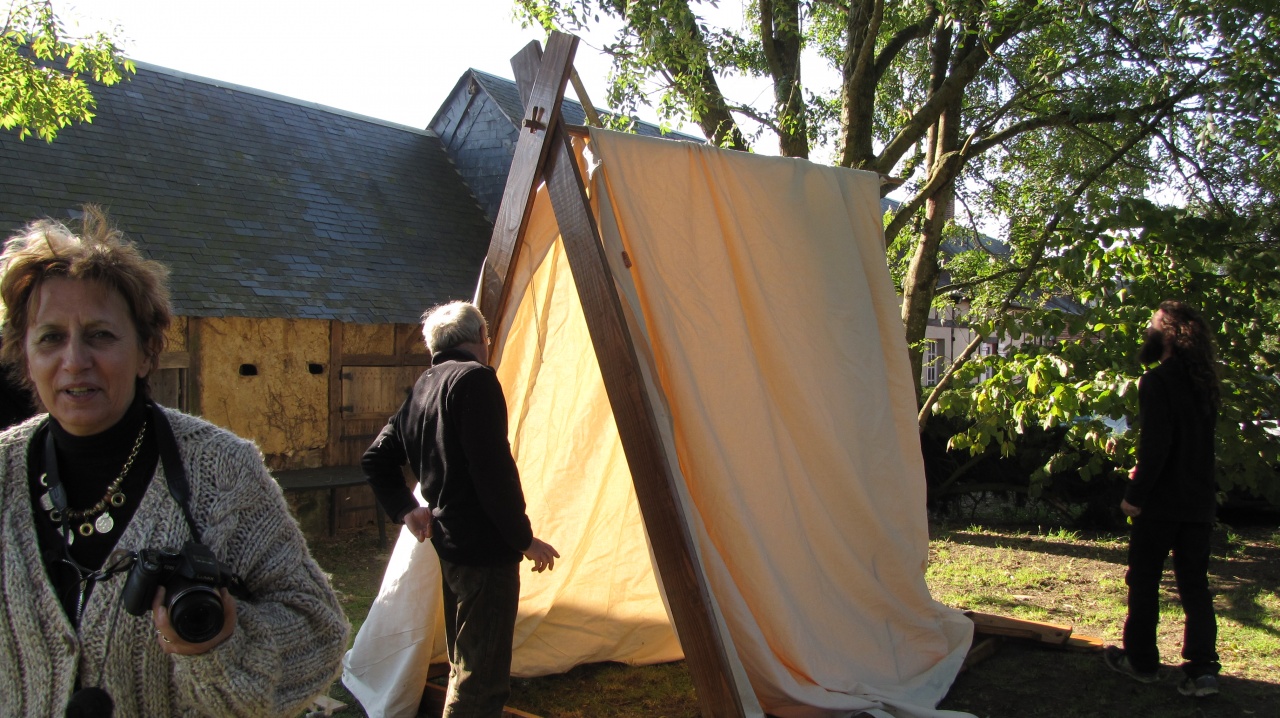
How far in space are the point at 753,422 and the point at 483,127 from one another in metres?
10.2

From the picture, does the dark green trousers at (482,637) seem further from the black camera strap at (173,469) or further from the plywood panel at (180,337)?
the plywood panel at (180,337)

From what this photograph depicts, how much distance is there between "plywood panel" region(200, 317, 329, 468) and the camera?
888 cm

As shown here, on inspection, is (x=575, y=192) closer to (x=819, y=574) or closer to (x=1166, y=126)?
(x=819, y=574)

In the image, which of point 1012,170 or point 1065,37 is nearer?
point 1065,37

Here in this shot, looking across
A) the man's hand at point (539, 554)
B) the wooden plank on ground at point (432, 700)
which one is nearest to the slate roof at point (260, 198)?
the wooden plank on ground at point (432, 700)

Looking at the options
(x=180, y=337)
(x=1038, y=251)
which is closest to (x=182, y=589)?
(x=1038, y=251)

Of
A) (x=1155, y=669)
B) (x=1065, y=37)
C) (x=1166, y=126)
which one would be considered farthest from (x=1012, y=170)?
(x=1155, y=669)

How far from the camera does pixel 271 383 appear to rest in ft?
30.6

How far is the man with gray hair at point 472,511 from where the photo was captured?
296cm

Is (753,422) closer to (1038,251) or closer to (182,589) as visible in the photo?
(182,589)

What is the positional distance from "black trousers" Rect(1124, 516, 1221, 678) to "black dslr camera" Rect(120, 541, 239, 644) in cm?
380

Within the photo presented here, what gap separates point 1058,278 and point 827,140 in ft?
11.4

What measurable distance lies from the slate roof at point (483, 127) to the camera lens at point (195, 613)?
11208 millimetres

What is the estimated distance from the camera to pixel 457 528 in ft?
10.00
